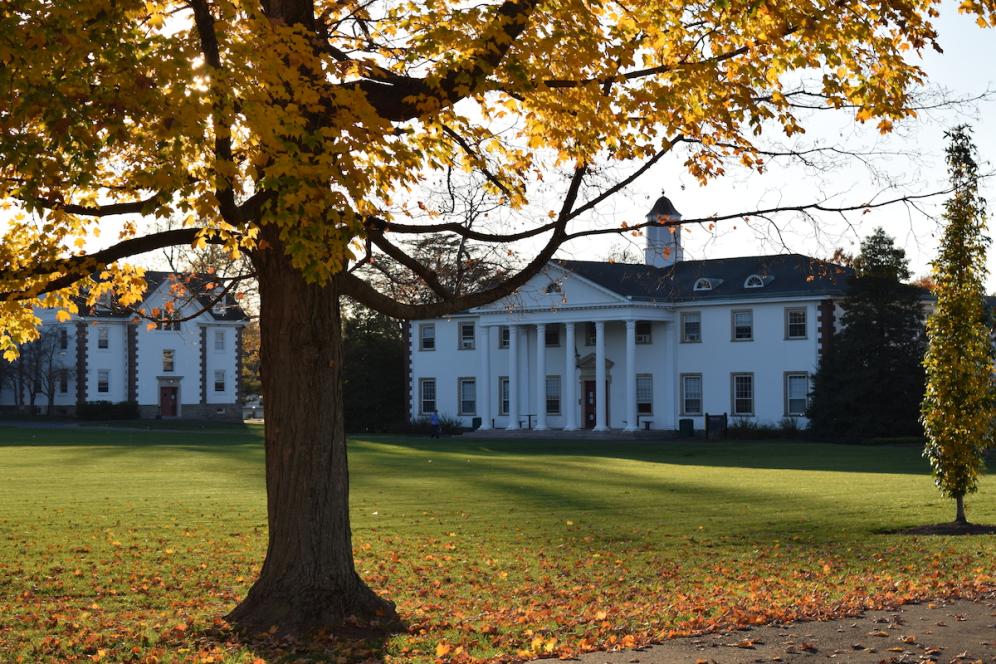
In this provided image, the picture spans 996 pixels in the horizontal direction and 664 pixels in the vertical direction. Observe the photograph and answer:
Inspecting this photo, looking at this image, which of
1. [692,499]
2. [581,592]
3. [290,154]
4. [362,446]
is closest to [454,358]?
[362,446]

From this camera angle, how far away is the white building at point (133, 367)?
261 ft

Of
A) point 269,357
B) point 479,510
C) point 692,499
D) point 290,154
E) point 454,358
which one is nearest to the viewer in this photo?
point 290,154

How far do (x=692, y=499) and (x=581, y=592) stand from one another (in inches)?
444

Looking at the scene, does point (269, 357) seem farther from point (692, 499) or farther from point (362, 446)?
point (362, 446)

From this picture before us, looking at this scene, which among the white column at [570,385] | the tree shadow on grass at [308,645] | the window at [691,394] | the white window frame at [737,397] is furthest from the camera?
the white column at [570,385]

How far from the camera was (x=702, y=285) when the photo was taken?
5825cm

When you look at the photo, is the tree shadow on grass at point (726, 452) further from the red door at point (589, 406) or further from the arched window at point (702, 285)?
the arched window at point (702, 285)

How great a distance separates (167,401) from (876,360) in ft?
156

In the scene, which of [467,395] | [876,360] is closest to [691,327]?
[876,360]

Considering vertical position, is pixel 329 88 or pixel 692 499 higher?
pixel 329 88

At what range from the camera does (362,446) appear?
146 ft

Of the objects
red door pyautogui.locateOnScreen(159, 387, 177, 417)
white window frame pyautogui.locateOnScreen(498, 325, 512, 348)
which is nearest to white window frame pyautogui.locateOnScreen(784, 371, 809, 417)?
white window frame pyautogui.locateOnScreen(498, 325, 512, 348)

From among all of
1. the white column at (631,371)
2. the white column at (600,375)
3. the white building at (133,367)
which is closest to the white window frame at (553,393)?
the white column at (600,375)

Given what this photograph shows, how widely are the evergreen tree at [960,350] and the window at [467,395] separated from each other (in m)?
46.7
